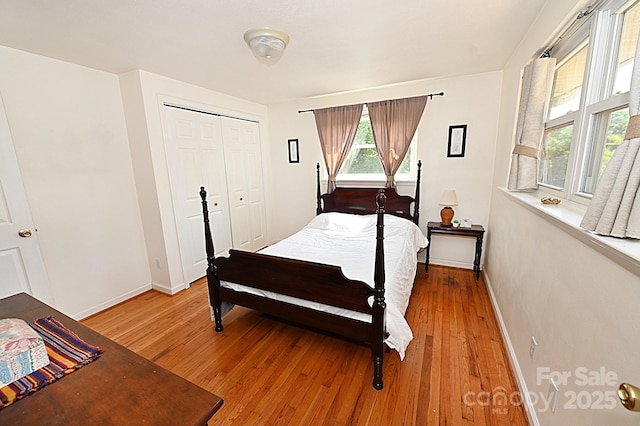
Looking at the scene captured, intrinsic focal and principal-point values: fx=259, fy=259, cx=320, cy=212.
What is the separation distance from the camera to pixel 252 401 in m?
1.62

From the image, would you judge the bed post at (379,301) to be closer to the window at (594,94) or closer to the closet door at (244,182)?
the window at (594,94)

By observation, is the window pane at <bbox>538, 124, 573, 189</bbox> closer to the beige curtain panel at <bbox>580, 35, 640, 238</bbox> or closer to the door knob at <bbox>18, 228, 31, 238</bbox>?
the beige curtain panel at <bbox>580, 35, 640, 238</bbox>

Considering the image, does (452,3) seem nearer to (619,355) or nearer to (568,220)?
(568,220)

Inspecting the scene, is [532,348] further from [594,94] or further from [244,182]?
[244,182]

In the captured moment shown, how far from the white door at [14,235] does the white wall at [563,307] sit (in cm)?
361

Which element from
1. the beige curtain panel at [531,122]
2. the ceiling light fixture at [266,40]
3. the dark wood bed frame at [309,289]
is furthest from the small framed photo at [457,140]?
the ceiling light fixture at [266,40]


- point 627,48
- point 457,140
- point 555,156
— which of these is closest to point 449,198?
point 457,140

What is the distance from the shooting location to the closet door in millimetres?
3720

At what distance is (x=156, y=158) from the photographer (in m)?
2.77

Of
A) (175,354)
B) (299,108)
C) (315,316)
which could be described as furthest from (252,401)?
(299,108)

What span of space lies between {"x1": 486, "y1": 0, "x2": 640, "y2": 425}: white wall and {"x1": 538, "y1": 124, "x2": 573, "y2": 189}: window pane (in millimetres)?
→ 270

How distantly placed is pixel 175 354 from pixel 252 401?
842 mm

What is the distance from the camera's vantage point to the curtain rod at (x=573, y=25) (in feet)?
4.40

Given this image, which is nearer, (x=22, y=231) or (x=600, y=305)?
(x=600, y=305)
